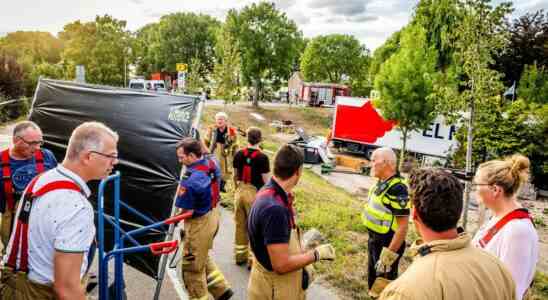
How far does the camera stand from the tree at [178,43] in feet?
165

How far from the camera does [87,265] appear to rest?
8.87ft

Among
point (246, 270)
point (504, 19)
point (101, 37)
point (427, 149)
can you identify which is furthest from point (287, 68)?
point (246, 270)

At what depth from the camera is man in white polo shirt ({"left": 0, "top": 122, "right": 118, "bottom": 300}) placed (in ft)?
7.01

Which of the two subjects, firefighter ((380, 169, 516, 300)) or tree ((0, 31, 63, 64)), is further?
tree ((0, 31, 63, 64))

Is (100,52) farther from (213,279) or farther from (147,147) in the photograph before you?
(213,279)

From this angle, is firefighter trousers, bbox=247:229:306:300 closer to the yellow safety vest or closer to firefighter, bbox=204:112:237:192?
the yellow safety vest

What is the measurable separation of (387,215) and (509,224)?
149 cm

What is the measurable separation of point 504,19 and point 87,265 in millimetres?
8658

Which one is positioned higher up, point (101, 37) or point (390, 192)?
point (101, 37)

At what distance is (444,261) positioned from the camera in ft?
5.83

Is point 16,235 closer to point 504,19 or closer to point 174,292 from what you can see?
point 174,292

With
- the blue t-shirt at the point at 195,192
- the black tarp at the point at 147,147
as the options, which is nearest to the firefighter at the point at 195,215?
the blue t-shirt at the point at 195,192

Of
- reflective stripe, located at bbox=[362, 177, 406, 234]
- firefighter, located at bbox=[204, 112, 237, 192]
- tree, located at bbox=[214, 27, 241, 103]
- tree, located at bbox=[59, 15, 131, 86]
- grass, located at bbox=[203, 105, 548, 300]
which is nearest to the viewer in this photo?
reflective stripe, located at bbox=[362, 177, 406, 234]

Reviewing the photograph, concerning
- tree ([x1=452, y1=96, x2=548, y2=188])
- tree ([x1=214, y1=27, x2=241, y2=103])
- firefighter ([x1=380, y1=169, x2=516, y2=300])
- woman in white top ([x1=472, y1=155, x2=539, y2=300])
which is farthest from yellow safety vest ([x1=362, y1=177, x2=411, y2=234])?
tree ([x1=214, y1=27, x2=241, y2=103])
